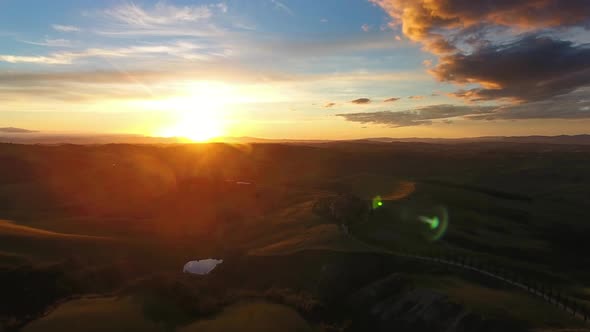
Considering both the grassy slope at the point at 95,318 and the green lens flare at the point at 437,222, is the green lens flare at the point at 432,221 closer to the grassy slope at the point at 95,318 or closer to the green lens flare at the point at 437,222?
the green lens flare at the point at 437,222

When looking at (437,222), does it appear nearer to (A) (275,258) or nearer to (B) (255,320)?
(A) (275,258)

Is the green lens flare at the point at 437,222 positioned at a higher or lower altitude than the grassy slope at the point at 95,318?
lower

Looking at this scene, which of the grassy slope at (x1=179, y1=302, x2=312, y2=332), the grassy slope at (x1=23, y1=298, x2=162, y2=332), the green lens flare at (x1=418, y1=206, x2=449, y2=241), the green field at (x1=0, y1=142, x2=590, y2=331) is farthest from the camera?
the green lens flare at (x1=418, y1=206, x2=449, y2=241)

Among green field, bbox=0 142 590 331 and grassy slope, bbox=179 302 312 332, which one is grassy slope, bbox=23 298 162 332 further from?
grassy slope, bbox=179 302 312 332

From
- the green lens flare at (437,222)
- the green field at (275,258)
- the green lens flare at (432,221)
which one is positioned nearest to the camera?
the green field at (275,258)

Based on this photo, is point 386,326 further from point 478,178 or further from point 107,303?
point 478,178

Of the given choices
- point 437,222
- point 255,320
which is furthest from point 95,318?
point 437,222

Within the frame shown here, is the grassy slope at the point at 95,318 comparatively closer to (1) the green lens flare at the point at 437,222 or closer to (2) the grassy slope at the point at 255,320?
(2) the grassy slope at the point at 255,320

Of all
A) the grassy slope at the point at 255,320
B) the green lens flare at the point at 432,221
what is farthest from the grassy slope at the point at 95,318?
the green lens flare at the point at 432,221

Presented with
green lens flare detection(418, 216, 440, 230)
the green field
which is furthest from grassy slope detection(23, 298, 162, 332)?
green lens flare detection(418, 216, 440, 230)

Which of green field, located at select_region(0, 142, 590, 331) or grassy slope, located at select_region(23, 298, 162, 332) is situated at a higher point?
grassy slope, located at select_region(23, 298, 162, 332)

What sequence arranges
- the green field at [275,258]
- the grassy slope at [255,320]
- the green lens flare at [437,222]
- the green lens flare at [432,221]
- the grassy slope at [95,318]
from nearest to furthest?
the grassy slope at [95,318] → the grassy slope at [255,320] → the green field at [275,258] → the green lens flare at [437,222] → the green lens flare at [432,221]

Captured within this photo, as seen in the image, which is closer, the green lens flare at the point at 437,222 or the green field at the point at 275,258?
the green field at the point at 275,258
